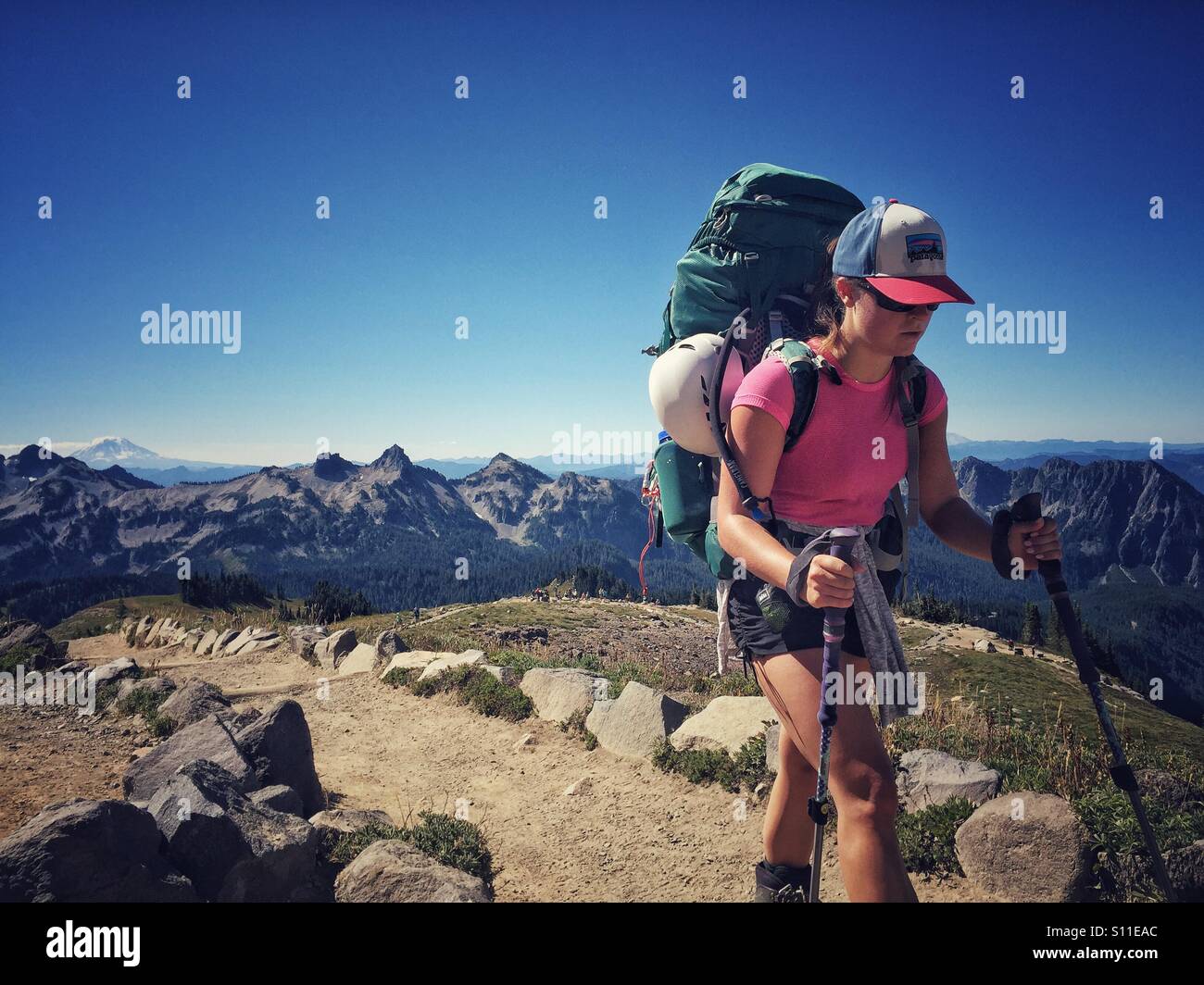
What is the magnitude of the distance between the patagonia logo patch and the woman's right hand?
1.40 meters

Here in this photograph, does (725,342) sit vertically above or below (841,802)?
above

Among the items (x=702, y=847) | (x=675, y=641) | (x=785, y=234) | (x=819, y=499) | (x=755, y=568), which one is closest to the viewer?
(x=755, y=568)

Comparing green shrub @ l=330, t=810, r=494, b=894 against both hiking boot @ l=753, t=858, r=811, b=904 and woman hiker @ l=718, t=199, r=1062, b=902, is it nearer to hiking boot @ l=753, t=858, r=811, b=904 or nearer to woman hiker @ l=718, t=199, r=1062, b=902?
hiking boot @ l=753, t=858, r=811, b=904

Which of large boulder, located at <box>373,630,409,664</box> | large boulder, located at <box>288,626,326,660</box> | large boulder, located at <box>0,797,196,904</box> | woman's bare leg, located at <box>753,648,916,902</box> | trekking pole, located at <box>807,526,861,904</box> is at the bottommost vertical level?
large boulder, located at <box>288,626,326,660</box>

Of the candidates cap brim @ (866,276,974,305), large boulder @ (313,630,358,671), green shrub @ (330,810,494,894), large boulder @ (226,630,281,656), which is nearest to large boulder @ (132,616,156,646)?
large boulder @ (226,630,281,656)

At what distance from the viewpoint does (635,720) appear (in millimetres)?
9680

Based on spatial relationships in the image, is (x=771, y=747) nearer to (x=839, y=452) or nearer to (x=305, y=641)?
(x=839, y=452)

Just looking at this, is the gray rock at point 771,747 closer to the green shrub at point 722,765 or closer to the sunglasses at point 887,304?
the green shrub at point 722,765

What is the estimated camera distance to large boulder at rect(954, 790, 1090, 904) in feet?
17.6

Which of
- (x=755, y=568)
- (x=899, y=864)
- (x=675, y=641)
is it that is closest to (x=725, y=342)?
(x=755, y=568)

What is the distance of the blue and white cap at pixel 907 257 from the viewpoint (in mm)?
2920
